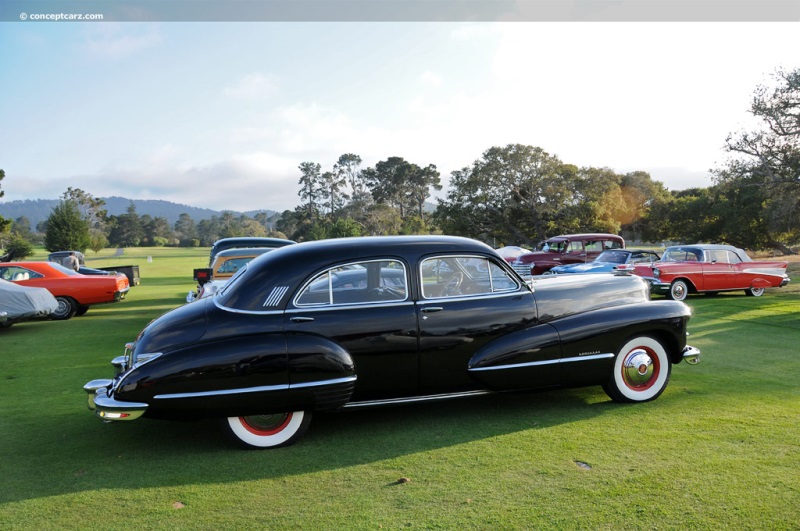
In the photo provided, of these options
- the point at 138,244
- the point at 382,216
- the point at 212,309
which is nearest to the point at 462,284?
the point at 212,309

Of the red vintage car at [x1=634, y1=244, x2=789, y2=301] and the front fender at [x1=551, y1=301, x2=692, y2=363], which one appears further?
the red vintage car at [x1=634, y1=244, x2=789, y2=301]

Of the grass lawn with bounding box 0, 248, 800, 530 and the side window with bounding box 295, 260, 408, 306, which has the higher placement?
the side window with bounding box 295, 260, 408, 306

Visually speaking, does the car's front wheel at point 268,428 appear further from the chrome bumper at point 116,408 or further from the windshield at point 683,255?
the windshield at point 683,255

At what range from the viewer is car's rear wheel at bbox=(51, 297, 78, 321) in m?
13.3

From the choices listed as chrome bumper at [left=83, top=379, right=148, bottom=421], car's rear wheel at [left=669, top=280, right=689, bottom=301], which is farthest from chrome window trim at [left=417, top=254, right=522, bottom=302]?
car's rear wheel at [left=669, top=280, right=689, bottom=301]

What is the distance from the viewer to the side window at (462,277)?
5.00 m

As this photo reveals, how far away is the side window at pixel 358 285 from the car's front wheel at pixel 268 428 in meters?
0.92

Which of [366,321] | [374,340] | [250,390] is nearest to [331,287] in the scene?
[366,321]

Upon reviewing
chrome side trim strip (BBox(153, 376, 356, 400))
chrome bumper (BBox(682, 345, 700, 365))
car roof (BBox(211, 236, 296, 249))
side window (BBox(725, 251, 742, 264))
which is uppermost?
car roof (BBox(211, 236, 296, 249))

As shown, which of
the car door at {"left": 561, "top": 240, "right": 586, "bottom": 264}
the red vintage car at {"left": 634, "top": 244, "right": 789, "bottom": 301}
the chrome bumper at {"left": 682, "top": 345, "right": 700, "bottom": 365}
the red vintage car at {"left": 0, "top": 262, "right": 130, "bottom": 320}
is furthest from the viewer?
the car door at {"left": 561, "top": 240, "right": 586, "bottom": 264}

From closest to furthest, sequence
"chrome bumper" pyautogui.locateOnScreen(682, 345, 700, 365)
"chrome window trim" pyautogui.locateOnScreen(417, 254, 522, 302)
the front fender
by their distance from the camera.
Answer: "chrome window trim" pyautogui.locateOnScreen(417, 254, 522, 302), the front fender, "chrome bumper" pyautogui.locateOnScreen(682, 345, 700, 365)

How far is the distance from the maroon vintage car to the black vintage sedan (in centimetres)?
1543

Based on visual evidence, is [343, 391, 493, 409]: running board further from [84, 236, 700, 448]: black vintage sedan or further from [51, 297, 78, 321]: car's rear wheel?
[51, 297, 78, 321]: car's rear wheel

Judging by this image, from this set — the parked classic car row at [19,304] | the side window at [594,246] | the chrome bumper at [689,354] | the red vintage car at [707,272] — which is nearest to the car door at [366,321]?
the chrome bumper at [689,354]
